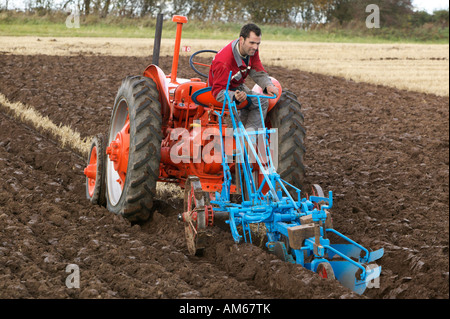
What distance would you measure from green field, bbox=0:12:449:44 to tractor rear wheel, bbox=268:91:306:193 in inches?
557

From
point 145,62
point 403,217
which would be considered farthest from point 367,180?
point 145,62

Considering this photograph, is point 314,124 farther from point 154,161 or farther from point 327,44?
point 327,44

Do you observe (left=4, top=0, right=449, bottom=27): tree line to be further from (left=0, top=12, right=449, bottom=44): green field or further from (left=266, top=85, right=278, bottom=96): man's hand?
(left=266, top=85, right=278, bottom=96): man's hand

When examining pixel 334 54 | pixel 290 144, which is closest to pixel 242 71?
pixel 290 144

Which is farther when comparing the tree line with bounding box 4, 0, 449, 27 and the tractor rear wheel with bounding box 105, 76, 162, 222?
the tree line with bounding box 4, 0, 449, 27

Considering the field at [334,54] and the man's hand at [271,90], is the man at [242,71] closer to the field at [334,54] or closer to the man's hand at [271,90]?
the man's hand at [271,90]

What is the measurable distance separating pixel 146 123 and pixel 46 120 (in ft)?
17.0

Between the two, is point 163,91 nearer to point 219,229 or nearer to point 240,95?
point 240,95

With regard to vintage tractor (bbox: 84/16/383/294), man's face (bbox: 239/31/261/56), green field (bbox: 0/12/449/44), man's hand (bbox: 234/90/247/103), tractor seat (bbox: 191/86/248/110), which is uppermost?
green field (bbox: 0/12/449/44)

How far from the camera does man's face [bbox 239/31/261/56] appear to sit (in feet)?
16.5

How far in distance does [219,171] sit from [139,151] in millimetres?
735

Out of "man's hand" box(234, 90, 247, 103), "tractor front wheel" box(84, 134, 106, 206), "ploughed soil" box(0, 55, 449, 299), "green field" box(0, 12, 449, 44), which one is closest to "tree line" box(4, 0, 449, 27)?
"green field" box(0, 12, 449, 44)

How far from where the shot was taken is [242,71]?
5.33m

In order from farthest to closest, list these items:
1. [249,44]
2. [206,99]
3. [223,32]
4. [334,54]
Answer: [223,32], [334,54], [206,99], [249,44]
